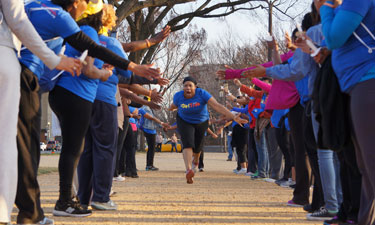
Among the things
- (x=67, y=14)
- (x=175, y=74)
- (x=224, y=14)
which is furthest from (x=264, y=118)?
(x=175, y=74)

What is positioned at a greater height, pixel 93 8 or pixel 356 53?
pixel 93 8

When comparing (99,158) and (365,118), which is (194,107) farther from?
(365,118)

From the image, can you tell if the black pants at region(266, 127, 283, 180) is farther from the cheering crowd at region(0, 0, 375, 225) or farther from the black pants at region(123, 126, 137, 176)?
the cheering crowd at region(0, 0, 375, 225)

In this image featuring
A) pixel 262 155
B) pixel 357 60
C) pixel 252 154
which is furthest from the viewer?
pixel 252 154

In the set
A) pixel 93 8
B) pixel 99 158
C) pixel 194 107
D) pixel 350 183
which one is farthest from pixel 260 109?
pixel 350 183

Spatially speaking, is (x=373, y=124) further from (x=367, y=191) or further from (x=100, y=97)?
(x=100, y=97)

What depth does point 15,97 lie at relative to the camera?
3.70 m

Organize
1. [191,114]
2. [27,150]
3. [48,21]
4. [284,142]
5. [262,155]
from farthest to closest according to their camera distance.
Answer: [262,155] → [191,114] → [284,142] → [48,21] → [27,150]

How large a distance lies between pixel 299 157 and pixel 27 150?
352cm

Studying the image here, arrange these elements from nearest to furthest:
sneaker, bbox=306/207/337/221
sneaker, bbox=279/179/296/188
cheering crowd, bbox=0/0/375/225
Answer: cheering crowd, bbox=0/0/375/225, sneaker, bbox=306/207/337/221, sneaker, bbox=279/179/296/188

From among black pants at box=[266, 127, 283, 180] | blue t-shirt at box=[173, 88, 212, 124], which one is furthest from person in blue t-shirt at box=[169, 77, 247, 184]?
black pants at box=[266, 127, 283, 180]

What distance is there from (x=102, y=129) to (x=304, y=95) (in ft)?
7.14

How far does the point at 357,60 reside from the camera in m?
3.44

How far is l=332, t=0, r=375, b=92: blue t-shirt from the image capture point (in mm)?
3324
